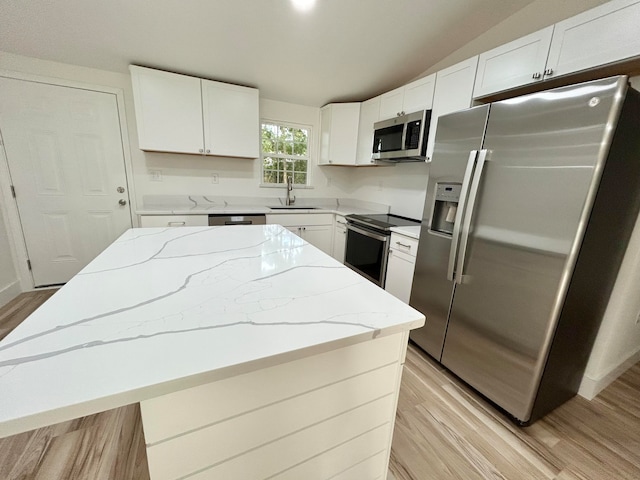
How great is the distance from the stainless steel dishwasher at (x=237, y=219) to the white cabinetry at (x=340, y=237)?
92 centimetres

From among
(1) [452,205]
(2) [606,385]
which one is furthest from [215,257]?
(2) [606,385]

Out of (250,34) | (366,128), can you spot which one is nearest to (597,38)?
(366,128)

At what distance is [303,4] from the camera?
1.92 meters

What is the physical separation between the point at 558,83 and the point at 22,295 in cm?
489

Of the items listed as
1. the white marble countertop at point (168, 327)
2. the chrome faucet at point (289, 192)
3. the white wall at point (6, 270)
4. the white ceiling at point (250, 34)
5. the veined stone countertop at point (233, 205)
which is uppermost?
the white ceiling at point (250, 34)

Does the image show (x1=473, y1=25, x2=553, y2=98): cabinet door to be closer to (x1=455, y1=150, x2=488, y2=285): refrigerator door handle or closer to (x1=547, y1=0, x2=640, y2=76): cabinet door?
(x1=547, y1=0, x2=640, y2=76): cabinet door

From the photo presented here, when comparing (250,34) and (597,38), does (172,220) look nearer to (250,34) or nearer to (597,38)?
(250,34)

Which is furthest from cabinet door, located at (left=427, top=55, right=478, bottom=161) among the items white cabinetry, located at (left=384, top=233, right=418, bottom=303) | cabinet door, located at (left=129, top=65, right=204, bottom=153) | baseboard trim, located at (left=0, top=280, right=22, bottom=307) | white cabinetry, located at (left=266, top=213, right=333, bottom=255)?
baseboard trim, located at (left=0, top=280, right=22, bottom=307)

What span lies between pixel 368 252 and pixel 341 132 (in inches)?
64.6

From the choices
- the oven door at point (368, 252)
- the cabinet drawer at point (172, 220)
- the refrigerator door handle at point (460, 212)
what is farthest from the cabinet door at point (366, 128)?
the cabinet drawer at point (172, 220)

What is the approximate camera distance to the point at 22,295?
2.62 metres

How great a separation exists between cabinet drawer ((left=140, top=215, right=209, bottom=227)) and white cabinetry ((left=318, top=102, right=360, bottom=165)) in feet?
5.78

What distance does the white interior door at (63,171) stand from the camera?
7.96 ft

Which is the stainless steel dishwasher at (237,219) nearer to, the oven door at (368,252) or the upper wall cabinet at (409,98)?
the oven door at (368,252)
